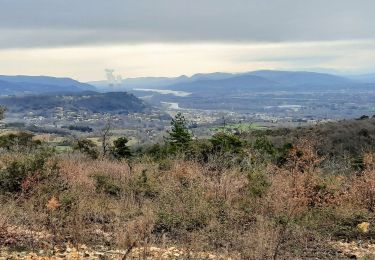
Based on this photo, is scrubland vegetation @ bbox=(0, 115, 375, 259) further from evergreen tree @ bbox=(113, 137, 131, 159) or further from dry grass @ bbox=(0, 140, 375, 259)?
evergreen tree @ bbox=(113, 137, 131, 159)

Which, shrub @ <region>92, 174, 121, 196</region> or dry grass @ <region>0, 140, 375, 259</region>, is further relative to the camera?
shrub @ <region>92, 174, 121, 196</region>

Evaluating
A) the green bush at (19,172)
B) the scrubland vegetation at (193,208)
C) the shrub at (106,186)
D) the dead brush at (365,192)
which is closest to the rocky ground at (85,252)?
the scrubland vegetation at (193,208)

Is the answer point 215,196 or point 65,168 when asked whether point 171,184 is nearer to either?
point 215,196

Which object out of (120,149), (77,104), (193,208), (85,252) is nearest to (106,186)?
(193,208)

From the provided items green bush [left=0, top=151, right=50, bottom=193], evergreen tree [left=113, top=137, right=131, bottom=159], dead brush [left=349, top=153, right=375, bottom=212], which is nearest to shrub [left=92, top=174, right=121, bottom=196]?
green bush [left=0, top=151, right=50, bottom=193]

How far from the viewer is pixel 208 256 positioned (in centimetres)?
573

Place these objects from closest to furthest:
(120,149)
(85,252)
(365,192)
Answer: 1. (85,252)
2. (365,192)
3. (120,149)

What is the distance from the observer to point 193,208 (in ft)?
26.0

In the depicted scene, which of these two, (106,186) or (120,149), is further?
(120,149)

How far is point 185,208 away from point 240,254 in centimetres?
254

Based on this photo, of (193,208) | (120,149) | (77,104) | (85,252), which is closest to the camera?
(85,252)

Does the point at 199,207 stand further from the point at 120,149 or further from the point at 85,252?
the point at 120,149

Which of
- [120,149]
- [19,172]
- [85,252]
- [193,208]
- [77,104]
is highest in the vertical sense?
[19,172]

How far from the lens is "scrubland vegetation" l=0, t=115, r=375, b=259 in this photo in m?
6.25
